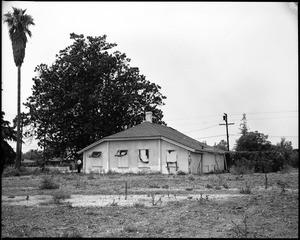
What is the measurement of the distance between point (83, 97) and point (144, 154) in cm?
934

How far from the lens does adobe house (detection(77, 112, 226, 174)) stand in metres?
28.5

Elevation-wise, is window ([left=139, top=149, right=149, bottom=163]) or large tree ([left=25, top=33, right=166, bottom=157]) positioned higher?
large tree ([left=25, top=33, right=166, bottom=157])

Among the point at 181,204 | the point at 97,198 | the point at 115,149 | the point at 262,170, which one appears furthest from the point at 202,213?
the point at 262,170

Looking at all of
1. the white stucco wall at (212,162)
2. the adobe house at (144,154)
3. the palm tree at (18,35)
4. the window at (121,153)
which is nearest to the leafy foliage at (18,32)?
the palm tree at (18,35)

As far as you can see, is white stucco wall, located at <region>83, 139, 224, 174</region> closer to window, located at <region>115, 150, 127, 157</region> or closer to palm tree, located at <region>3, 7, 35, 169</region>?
window, located at <region>115, 150, 127, 157</region>

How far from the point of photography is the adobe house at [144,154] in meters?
28.5

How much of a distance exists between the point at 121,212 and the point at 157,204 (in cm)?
157

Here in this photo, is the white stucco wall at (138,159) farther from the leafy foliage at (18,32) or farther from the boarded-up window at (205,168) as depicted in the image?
the leafy foliage at (18,32)

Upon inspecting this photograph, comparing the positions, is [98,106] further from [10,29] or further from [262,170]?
[262,170]

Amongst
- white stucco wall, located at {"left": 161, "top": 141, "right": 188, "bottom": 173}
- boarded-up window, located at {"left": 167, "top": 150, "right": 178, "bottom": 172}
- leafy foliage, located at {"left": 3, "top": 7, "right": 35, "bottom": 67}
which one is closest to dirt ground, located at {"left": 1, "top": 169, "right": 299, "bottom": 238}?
white stucco wall, located at {"left": 161, "top": 141, "right": 188, "bottom": 173}

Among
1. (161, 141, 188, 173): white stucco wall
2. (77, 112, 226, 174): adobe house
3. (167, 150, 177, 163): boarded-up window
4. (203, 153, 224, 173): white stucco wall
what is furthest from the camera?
(203, 153, 224, 173): white stucco wall

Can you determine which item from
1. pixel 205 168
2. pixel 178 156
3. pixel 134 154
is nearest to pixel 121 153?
pixel 134 154

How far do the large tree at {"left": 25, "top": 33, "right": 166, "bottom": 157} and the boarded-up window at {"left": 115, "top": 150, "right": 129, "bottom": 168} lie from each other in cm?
564

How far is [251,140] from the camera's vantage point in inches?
1540
